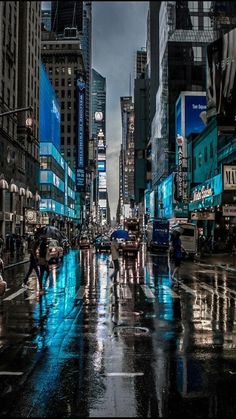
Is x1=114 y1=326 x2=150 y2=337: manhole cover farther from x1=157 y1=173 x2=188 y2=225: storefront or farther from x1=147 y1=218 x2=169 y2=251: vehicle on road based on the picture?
x1=157 y1=173 x2=188 y2=225: storefront

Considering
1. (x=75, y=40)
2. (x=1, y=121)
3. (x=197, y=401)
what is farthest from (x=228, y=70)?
(x=75, y=40)

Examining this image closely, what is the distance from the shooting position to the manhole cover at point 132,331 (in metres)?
10.5

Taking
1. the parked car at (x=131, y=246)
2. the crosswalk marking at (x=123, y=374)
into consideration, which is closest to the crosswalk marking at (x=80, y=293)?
the crosswalk marking at (x=123, y=374)

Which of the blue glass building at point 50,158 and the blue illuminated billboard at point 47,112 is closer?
the blue illuminated billboard at point 47,112

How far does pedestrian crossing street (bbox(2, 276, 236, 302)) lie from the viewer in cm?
1694

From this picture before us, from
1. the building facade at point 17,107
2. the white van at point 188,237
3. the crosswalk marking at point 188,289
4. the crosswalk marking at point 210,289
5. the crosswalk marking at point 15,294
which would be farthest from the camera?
the building facade at point 17,107

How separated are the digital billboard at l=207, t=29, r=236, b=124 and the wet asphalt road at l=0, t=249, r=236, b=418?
35.5 m

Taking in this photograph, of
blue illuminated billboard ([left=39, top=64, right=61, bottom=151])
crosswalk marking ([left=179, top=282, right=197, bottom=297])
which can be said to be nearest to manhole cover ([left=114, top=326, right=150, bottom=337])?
crosswalk marking ([left=179, top=282, right=197, bottom=297])

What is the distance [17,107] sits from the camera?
219 ft

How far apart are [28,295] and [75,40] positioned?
15366cm

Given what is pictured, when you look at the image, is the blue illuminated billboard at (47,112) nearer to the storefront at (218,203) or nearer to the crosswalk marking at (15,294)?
the storefront at (218,203)

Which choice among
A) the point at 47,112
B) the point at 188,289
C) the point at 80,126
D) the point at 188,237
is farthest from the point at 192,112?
the point at 188,289

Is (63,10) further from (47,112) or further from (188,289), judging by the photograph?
(47,112)

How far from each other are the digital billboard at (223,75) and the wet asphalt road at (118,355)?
3548 cm
